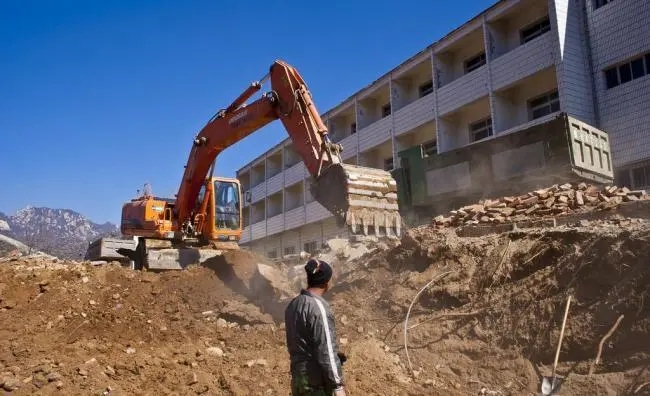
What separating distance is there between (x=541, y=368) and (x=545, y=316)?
2.17ft

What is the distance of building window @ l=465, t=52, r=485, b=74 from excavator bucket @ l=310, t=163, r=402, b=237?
1607 centimetres

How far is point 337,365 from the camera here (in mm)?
3424

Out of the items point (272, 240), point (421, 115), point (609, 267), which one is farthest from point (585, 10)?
point (272, 240)

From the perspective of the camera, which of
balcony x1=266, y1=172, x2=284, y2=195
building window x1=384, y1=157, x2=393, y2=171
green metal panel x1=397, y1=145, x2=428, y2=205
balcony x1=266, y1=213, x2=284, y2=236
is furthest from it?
balcony x1=266, y1=172, x2=284, y2=195

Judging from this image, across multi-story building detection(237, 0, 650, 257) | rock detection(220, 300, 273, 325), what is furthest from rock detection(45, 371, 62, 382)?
multi-story building detection(237, 0, 650, 257)

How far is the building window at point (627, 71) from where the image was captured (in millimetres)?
15953

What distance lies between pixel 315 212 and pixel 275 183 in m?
6.95

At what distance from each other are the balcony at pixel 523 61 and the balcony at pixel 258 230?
2182 cm

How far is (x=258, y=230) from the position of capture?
3791 centimetres

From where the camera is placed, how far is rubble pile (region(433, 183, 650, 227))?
→ 9242 millimetres

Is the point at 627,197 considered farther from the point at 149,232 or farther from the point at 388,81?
the point at 388,81

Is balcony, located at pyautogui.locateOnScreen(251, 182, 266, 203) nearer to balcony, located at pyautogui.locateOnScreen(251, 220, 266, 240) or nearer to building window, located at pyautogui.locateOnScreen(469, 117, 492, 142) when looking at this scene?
balcony, located at pyautogui.locateOnScreen(251, 220, 266, 240)

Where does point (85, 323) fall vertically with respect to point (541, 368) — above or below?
above

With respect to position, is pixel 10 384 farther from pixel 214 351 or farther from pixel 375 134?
pixel 375 134
